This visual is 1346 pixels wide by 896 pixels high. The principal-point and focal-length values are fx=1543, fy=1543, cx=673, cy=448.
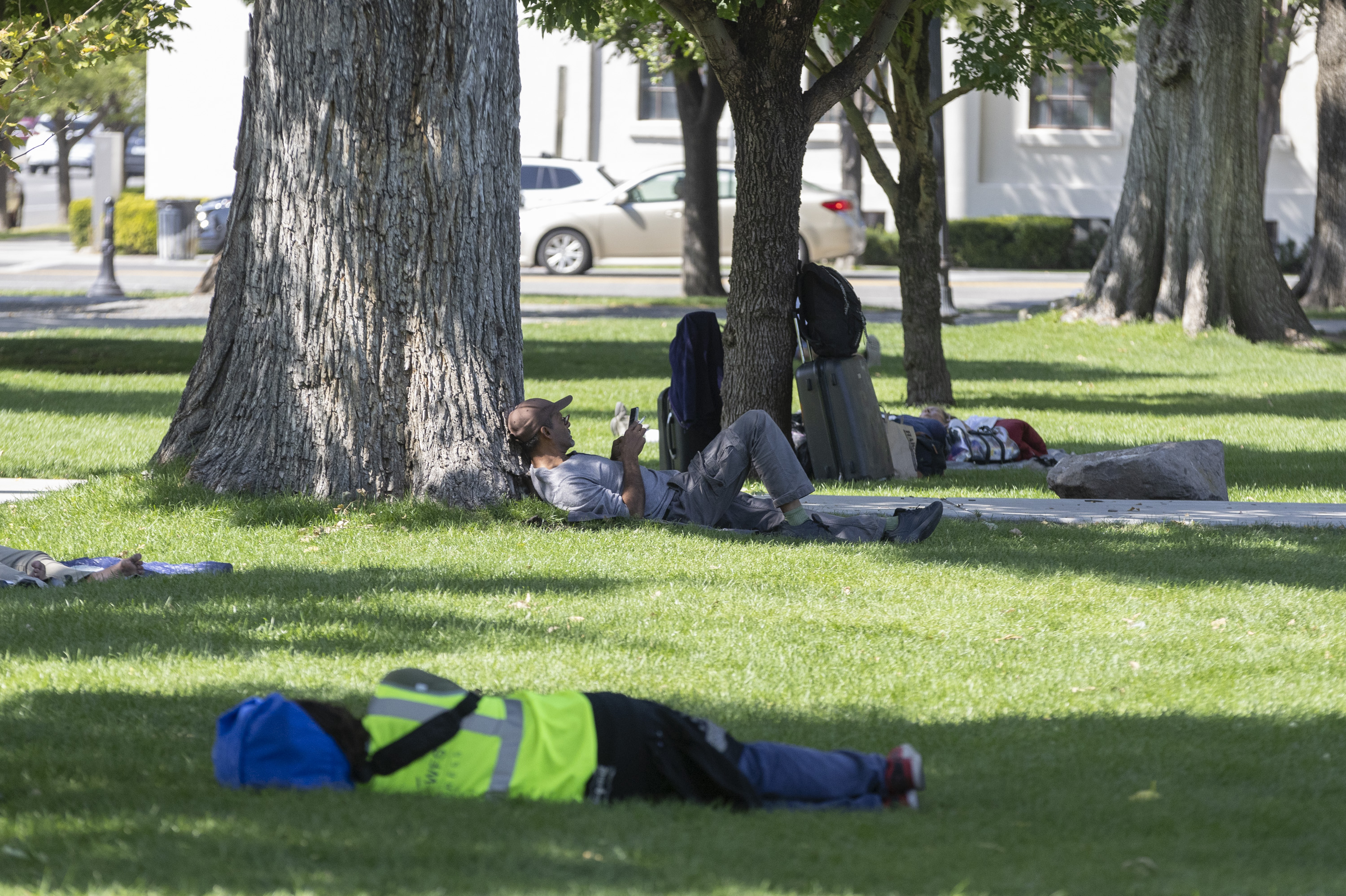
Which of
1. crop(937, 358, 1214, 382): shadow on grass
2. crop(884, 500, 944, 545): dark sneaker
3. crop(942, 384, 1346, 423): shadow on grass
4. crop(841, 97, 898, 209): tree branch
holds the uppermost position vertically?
crop(841, 97, 898, 209): tree branch

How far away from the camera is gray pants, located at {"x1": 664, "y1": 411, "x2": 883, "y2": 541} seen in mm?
7250

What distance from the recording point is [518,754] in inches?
144

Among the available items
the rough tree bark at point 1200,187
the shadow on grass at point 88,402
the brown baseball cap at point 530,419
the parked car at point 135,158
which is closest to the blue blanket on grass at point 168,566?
the brown baseball cap at point 530,419

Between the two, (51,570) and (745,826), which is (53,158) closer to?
(51,570)

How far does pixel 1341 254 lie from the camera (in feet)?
69.3

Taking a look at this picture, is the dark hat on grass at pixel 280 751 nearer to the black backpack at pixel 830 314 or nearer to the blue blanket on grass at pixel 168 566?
the blue blanket on grass at pixel 168 566

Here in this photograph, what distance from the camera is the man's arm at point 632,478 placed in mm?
7211

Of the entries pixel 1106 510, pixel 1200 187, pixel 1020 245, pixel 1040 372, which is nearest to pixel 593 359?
pixel 1040 372

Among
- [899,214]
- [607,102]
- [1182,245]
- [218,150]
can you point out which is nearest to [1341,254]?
[1182,245]

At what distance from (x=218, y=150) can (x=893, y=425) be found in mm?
27182

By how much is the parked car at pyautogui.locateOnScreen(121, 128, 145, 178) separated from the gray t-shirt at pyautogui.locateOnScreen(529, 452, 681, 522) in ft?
128

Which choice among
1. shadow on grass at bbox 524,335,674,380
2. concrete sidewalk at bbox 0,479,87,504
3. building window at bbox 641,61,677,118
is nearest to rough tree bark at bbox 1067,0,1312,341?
shadow on grass at bbox 524,335,674,380

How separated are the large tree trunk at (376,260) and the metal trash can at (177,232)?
2274 cm

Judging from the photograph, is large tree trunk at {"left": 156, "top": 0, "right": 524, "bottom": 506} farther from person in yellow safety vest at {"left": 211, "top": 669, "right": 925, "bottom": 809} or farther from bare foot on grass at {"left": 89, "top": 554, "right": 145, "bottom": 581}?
person in yellow safety vest at {"left": 211, "top": 669, "right": 925, "bottom": 809}
